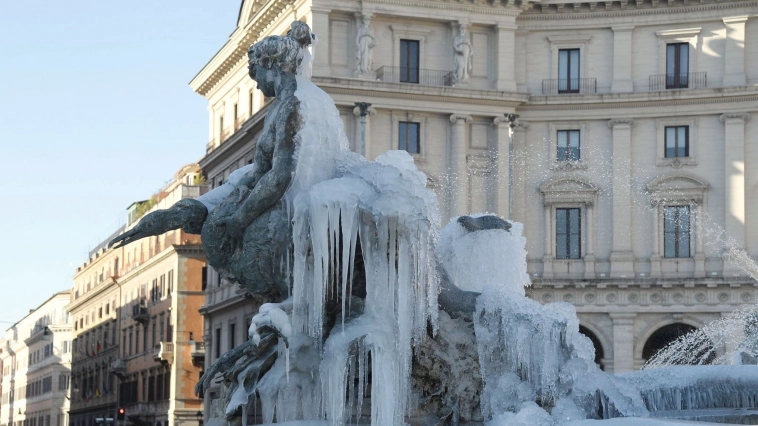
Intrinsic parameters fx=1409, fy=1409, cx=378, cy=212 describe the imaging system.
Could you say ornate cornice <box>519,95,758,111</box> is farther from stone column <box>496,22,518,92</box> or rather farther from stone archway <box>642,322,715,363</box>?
stone archway <box>642,322,715,363</box>

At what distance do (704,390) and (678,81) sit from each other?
41043 millimetres

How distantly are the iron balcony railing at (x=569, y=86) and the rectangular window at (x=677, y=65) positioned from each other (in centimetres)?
276

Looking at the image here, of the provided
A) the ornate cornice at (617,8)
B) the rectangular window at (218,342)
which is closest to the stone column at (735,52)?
the ornate cornice at (617,8)

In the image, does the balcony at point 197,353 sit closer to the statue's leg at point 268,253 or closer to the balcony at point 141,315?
the balcony at point 141,315

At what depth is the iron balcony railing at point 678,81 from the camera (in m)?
51.7

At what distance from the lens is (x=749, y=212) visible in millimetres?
50406

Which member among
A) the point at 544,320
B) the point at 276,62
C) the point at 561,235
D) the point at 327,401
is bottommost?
the point at 327,401

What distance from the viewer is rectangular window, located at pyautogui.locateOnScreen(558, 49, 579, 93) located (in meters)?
53.1

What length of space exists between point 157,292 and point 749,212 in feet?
120

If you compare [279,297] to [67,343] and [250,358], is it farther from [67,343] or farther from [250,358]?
[67,343]

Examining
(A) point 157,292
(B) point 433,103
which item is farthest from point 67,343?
(B) point 433,103

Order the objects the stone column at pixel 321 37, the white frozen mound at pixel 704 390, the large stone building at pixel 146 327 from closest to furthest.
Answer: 1. the white frozen mound at pixel 704 390
2. the stone column at pixel 321 37
3. the large stone building at pixel 146 327

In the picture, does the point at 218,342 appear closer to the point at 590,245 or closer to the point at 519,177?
the point at 519,177

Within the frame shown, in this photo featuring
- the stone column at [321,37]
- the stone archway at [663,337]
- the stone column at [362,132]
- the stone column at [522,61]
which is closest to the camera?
the stone archway at [663,337]
